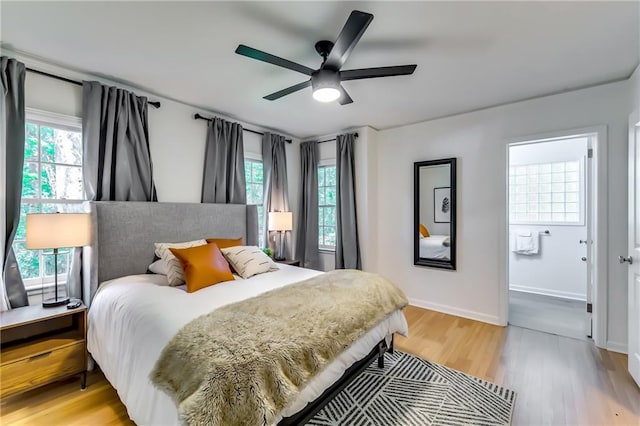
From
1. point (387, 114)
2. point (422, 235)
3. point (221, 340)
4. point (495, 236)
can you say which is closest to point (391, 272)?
point (422, 235)

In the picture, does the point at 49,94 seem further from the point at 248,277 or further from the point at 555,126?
the point at 555,126

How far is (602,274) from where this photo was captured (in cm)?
277

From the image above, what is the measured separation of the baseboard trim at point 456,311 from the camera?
3.35 meters

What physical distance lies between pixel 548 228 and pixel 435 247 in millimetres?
2172

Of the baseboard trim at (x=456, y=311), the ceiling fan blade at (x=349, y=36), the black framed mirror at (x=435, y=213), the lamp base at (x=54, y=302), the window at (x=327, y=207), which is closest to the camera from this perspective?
the ceiling fan blade at (x=349, y=36)

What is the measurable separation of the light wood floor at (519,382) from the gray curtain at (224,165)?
2.08 metres

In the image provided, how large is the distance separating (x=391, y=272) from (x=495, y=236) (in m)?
1.46

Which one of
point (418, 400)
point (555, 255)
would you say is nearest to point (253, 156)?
point (418, 400)

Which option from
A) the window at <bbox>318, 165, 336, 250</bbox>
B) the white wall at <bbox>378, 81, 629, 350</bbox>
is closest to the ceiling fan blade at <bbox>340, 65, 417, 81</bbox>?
the white wall at <bbox>378, 81, 629, 350</bbox>

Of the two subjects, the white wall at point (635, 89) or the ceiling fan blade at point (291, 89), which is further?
the white wall at point (635, 89)

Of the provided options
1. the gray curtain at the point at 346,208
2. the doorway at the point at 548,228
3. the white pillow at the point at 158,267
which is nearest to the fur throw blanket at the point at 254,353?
the white pillow at the point at 158,267

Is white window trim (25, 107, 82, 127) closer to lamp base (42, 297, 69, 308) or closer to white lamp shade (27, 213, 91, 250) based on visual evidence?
white lamp shade (27, 213, 91, 250)

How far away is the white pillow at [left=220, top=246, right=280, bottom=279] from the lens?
2717mm

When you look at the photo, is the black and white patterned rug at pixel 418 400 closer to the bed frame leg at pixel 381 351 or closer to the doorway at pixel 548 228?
the bed frame leg at pixel 381 351
